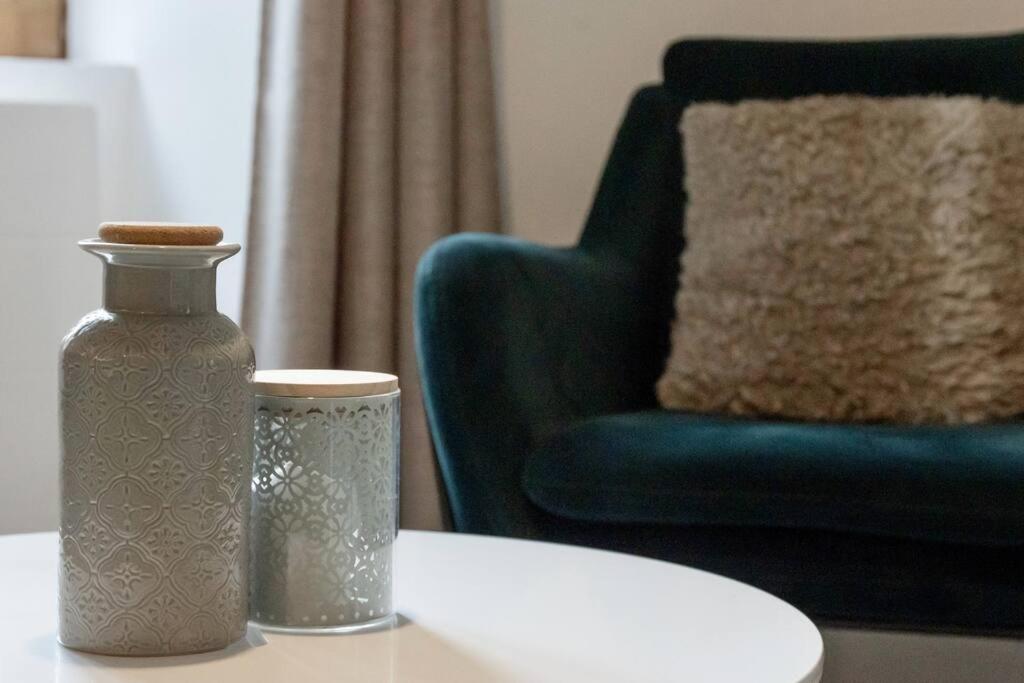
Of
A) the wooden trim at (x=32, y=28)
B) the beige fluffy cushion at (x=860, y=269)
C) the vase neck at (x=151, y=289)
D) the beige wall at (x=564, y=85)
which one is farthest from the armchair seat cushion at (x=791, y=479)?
the wooden trim at (x=32, y=28)

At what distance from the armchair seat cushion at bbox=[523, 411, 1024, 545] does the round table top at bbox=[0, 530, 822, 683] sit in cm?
45

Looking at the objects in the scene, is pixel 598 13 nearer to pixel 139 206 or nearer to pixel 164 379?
pixel 139 206

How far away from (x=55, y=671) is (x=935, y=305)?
4.57 feet

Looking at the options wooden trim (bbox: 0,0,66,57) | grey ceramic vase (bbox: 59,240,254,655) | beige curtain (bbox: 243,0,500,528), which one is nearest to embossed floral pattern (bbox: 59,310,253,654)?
grey ceramic vase (bbox: 59,240,254,655)

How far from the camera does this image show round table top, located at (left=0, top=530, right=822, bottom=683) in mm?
697

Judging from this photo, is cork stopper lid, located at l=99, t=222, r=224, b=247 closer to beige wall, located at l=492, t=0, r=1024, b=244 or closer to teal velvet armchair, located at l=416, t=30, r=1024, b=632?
teal velvet armchair, located at l=416, t=30, r=1024, b=632

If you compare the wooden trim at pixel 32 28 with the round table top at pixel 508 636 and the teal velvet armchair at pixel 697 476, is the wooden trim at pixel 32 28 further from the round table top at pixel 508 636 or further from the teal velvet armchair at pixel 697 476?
the round table top at pixel 508 636

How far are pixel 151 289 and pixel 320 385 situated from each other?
11cm

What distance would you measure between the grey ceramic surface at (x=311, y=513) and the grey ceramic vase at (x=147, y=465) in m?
0.05

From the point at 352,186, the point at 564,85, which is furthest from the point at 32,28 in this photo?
the point at 564,85

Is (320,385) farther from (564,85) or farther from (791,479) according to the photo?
(564,85)

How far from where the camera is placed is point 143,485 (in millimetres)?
722

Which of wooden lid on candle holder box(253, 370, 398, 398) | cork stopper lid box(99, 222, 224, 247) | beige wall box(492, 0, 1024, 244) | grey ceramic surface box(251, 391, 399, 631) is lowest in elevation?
grey ceramic surface box(251, 391, 399, 631)

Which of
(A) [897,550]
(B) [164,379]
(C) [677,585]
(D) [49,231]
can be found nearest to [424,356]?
(A) [897,550]
